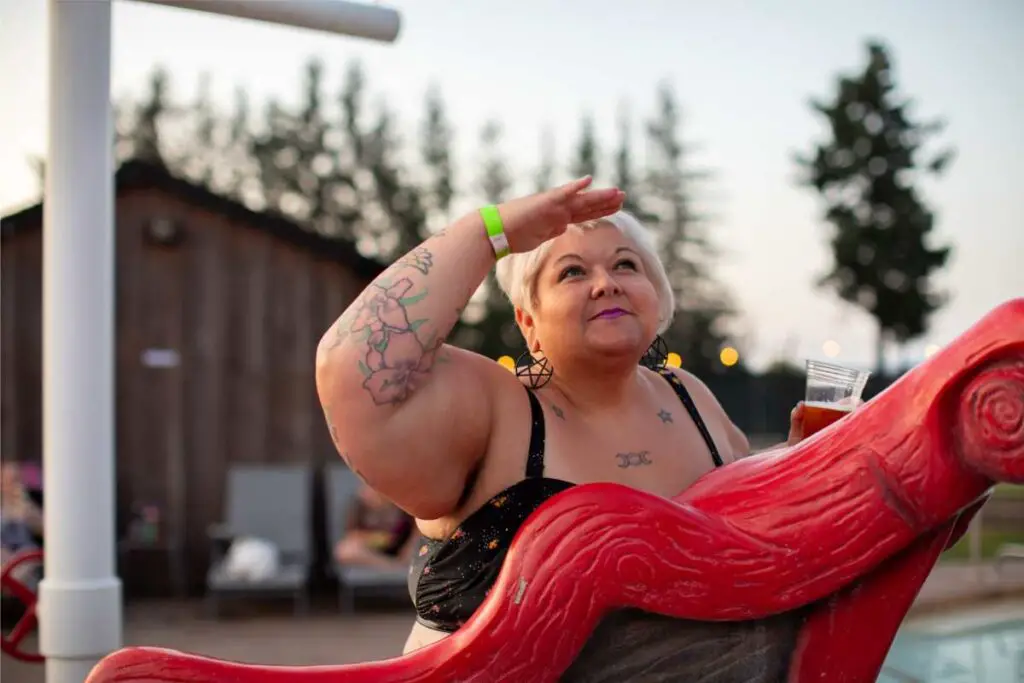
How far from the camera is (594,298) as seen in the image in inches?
62.6

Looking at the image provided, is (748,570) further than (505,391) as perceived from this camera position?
No

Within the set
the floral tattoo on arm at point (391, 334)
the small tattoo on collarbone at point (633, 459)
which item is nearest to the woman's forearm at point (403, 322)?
the floral tattoo on arm at point (391, 334)

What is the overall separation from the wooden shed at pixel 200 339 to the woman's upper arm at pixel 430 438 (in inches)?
273

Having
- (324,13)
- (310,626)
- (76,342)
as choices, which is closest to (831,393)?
(324,13)

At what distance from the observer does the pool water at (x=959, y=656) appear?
303 centimetres

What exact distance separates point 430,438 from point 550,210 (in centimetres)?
33

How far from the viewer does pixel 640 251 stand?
1675mm

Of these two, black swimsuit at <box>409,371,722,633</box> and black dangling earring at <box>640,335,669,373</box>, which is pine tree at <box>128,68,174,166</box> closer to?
black dangling earring at <box>640,335,669,373</box>

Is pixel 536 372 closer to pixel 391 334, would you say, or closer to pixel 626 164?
pixel 391 334

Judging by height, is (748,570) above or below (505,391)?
below

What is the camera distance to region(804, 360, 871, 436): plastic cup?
5.61 feet

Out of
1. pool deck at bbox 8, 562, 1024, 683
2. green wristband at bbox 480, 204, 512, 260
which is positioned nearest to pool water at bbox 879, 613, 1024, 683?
pool deck at bbox 8, 562, 1024, 683

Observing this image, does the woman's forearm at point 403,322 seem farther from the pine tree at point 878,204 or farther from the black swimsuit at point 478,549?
the pine tree at point 878,204

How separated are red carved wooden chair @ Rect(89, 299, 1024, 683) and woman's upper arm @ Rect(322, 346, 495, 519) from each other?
0.16 metres
